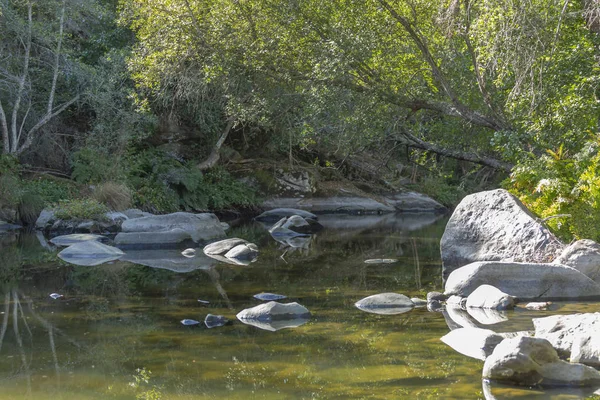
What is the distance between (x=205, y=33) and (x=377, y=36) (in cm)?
365

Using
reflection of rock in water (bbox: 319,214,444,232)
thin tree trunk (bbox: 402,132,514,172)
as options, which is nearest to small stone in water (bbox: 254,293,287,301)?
thin tree trunk (bbox: 402,132,514,172)

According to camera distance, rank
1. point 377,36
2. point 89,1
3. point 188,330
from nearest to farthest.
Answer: point 188,330 → point 377,36 → point 89,1

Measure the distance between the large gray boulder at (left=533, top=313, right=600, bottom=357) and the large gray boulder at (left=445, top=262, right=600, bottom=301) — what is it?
2.39 m

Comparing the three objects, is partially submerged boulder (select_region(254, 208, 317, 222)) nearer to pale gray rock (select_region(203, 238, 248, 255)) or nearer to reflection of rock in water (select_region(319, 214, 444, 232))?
reflection of rock in water (select_region(319, 214, 444, 232))

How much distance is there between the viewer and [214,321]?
844cm

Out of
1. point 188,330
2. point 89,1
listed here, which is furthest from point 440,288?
point 89,1

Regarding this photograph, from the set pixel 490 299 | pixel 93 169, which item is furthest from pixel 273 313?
pixel 93 169

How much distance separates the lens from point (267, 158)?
28.2 m

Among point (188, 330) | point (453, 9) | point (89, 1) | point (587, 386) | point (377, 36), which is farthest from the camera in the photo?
point (89, 1)

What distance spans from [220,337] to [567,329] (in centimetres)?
338

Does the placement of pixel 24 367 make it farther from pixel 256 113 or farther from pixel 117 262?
pixel 256 113

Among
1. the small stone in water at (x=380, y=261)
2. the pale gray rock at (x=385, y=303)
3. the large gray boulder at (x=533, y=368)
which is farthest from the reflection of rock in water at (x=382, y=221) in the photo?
the large gray boulder at (x=533, y=368)

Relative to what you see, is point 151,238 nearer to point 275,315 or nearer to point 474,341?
point 275,315

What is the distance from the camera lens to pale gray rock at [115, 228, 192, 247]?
644 inches
